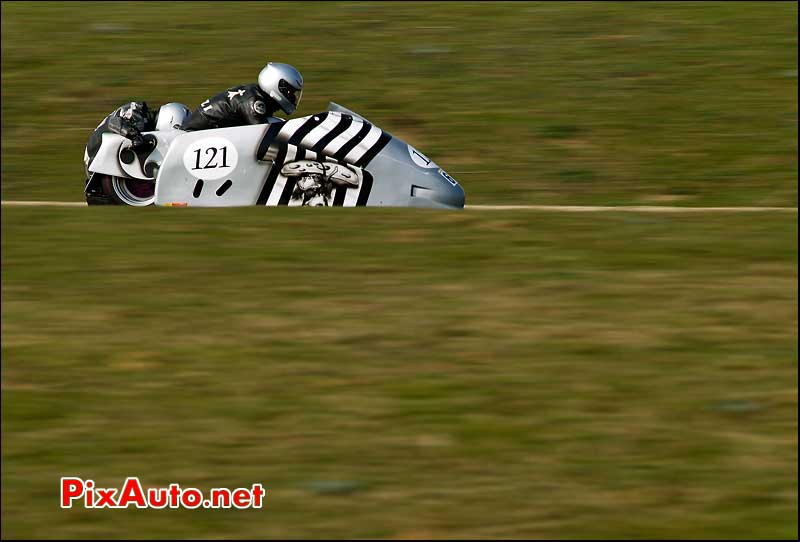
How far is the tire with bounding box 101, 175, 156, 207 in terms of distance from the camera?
13.2 meters

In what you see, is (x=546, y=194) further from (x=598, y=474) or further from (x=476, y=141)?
(x=598, y=474)

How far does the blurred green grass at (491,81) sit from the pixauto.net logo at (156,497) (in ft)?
32.0

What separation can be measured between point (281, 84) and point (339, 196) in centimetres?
149

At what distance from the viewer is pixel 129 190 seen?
13258 millimetres

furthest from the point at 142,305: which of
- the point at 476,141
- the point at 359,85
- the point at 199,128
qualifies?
the point at 359,85

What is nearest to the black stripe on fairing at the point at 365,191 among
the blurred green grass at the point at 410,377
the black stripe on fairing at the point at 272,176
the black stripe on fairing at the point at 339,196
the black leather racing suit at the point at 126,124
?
the black stripe on fairing at the point at 339,196

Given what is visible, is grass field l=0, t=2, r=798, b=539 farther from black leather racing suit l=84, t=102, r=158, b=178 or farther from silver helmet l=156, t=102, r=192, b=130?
silver helmet l=156, t=102, r=192, b=130

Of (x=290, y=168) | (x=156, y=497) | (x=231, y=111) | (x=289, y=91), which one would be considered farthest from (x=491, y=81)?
(x=156, y=497)

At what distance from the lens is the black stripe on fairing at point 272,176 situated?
40.6 feet

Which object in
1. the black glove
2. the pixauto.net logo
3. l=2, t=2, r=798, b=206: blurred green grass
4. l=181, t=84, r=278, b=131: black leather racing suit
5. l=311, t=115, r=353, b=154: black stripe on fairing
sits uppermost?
l=2, t=2, r=798, b=206: blurred green grass

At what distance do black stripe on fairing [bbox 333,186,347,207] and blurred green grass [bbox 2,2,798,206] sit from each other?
3.53 metres

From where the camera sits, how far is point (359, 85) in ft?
64.4

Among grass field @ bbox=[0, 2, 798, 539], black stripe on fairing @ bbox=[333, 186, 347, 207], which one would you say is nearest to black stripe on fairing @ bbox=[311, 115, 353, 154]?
black stripe on fairing @ bbox=[333, 186, 347, 207]

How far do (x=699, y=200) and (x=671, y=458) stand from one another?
30.7 ft
